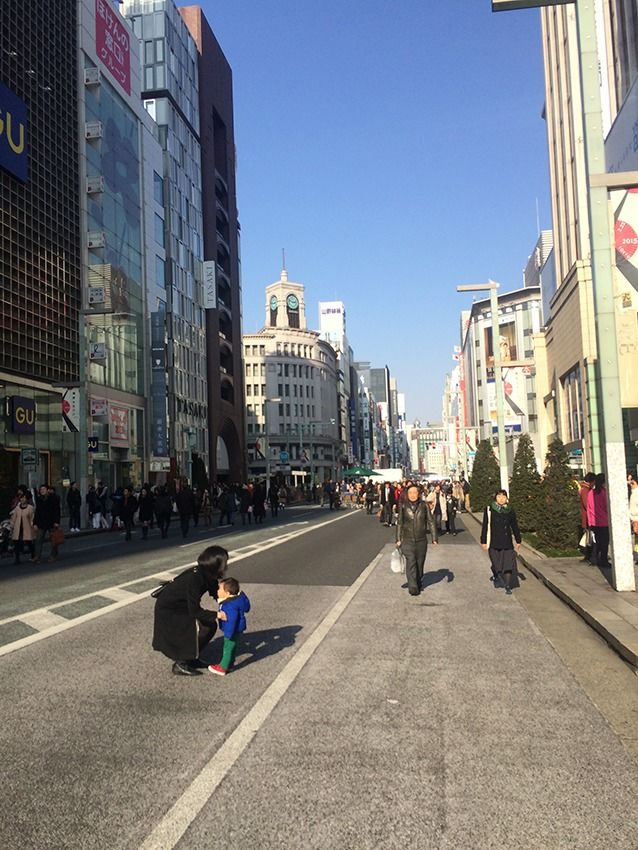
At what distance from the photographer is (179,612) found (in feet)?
22.7

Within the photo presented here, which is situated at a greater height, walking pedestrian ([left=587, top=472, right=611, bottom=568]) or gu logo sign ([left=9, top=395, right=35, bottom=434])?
gu logo sign ([left=9, top=395, right=35, bottom=434])

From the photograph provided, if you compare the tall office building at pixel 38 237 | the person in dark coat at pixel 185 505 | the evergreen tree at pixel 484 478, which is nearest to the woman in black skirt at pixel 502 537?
the person in dark coat at pixel 185 505

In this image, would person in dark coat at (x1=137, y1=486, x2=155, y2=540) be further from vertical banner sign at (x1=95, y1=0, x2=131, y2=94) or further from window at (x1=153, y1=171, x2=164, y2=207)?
window at (x1=153, y1=171, x2=164, y2=207)

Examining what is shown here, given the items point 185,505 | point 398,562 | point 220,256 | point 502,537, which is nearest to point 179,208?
point 220,256

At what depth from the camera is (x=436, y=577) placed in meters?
14.5

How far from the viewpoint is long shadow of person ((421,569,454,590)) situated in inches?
541

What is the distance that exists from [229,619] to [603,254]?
849 cm

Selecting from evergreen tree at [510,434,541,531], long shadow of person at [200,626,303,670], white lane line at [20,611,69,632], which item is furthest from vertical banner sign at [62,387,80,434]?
long shadow of person at [200,626,303,670]

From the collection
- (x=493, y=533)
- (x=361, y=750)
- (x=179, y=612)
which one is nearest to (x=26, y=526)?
(x=493, y=533)

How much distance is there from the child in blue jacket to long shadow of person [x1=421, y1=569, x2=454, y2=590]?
21.3 feet

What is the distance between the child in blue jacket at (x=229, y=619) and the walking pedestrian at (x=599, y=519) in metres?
8.94

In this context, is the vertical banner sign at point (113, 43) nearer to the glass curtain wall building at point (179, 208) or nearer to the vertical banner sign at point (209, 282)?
the glass curtain wall building at point (179, 208)

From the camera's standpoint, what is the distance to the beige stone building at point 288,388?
138875mm

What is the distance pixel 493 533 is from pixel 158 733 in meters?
8.01
